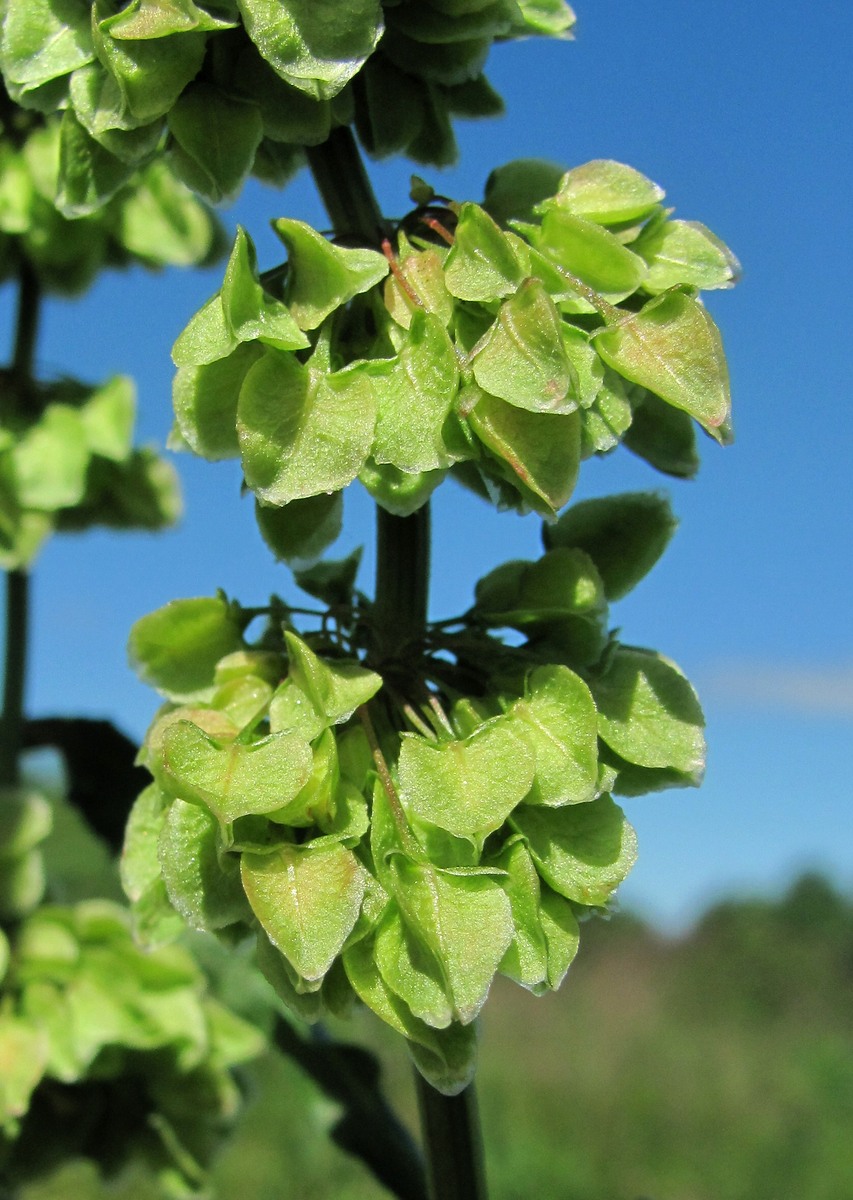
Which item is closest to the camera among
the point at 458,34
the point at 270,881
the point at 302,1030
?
the point at 270,881

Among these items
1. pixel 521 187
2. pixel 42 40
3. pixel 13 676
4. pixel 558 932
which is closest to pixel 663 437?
pixel 521 187

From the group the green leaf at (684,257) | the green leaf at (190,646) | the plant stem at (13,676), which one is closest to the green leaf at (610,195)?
the green leaf at (684,257)

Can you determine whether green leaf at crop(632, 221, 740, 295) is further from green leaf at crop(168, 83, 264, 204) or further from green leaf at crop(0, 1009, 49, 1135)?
green leaf at crop(0, 1009, 49, 1135)

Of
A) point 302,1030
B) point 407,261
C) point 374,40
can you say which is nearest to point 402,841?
point 407,261

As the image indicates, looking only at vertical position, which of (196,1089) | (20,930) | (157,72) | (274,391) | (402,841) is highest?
(157,72)

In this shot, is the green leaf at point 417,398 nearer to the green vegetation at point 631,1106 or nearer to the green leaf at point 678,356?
the green leaf at point 678,356

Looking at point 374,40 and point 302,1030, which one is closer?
point 374,40

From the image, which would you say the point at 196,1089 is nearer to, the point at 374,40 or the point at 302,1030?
the point at 302,1030
